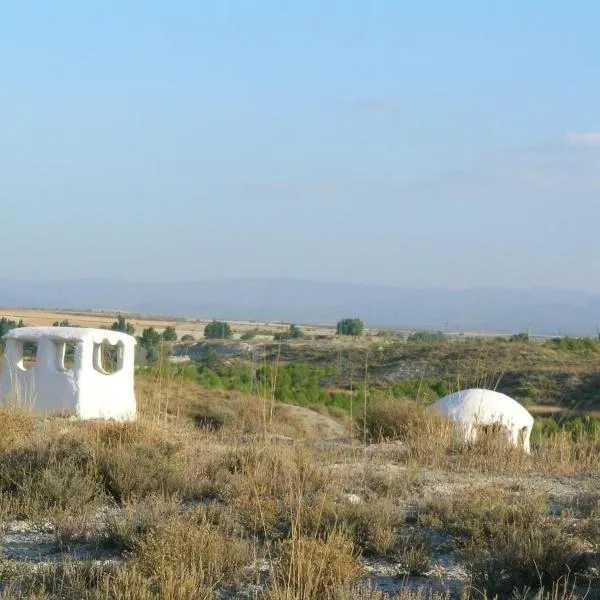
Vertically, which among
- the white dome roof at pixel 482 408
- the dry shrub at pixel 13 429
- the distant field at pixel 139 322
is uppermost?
the white dome roof at pixel 482 408

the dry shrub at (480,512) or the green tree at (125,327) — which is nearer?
the dry shrub at (480,512)

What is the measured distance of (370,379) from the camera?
2125 inches

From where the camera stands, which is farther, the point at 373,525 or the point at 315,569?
the point at 373,525

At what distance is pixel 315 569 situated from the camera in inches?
268

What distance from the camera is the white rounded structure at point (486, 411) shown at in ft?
56.1

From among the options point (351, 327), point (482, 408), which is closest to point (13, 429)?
point (482, 408)

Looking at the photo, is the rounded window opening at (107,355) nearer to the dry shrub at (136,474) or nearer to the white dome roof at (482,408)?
the white dome roof at (482,408)

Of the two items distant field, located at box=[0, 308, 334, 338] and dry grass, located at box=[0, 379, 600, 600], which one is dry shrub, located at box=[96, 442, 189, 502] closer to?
dry grass, located at box=[0, 379, 600, 600]

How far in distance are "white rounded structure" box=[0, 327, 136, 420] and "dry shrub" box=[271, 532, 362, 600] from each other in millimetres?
12556

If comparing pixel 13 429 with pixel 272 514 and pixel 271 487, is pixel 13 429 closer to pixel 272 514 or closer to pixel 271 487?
pixel 271 487

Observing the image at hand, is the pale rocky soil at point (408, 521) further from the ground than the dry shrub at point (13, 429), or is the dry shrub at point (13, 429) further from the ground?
the dry shrub at point (13, 429)

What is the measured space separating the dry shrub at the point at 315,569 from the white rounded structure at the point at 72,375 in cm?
1256

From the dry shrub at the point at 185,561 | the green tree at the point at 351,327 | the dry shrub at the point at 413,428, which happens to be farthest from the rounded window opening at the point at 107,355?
the green tree at the point at 351,327

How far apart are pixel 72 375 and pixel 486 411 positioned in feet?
24.7
